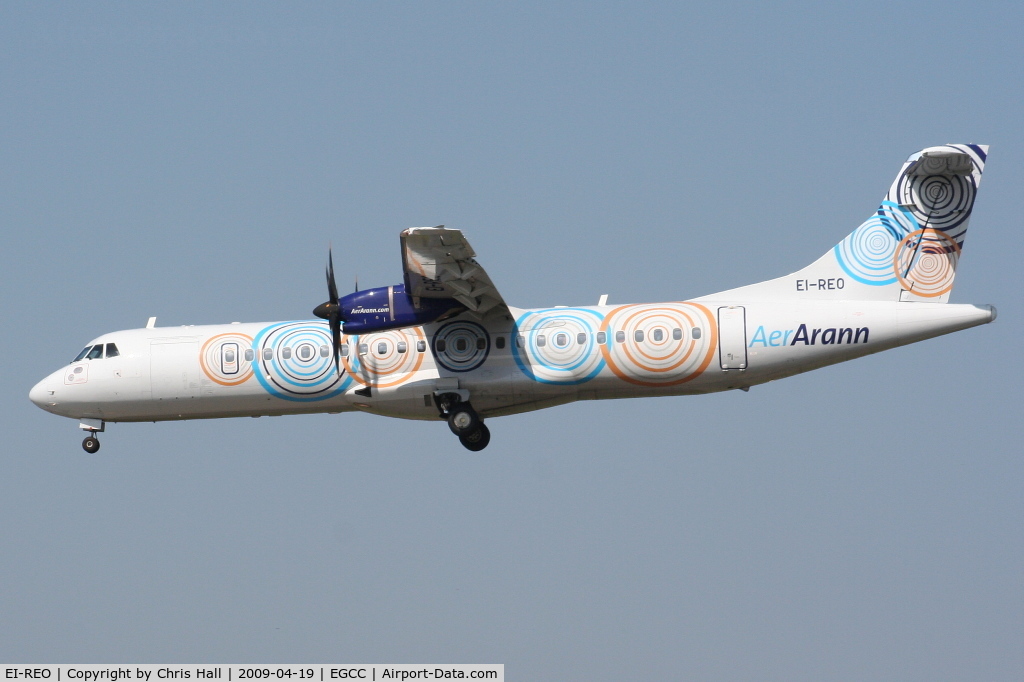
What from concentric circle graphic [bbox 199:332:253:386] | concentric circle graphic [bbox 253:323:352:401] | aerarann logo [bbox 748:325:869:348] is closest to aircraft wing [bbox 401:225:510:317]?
concentric circle graphic [bbox 253:323:352:401]

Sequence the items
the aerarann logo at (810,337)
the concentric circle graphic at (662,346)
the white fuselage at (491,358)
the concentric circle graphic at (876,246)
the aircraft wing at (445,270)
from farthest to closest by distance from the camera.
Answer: the concentric circle graphic at (876,246) < the concentric circle graphic at (662,346) < the white fuselage at (491,358) < the aerarann logo at (810,337) < the aircraft wing at (445,270)

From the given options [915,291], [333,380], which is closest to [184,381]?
[333,380]

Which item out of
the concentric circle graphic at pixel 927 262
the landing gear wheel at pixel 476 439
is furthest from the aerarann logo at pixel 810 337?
the landing gear wheel at pixel 476 439

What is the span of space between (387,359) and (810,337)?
850cm

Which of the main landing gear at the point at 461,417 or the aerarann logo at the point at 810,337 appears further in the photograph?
the main landing gear at the point at 461,417

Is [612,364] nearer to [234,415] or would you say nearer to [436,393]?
[436,393]

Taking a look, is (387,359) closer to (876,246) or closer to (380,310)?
(380,310)

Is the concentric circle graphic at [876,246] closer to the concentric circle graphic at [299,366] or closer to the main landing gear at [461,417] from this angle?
the main landing gear at [461,417]

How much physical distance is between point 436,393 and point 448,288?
2.36 m

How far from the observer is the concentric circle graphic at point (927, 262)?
1043 inches

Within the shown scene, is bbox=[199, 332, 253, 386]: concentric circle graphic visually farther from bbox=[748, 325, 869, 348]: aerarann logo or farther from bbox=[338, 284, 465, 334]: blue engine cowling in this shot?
bbox=[748, 325, 869, 348]: aerarann logo

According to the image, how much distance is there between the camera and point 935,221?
2688 centimetres

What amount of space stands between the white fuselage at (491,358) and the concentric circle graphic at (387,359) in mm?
21

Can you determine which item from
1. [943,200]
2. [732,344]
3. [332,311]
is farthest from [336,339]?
[943,200]
